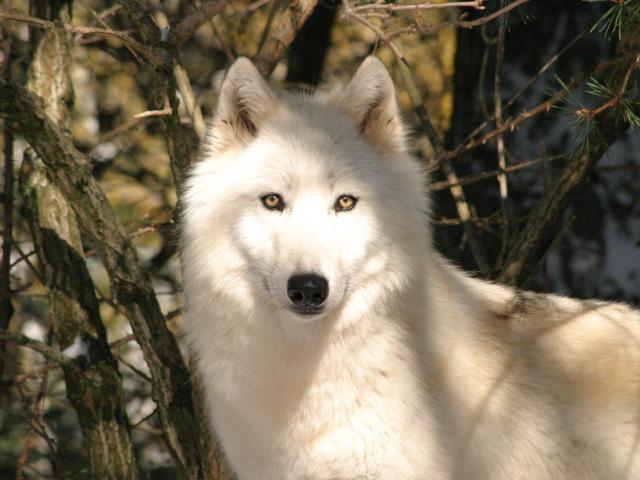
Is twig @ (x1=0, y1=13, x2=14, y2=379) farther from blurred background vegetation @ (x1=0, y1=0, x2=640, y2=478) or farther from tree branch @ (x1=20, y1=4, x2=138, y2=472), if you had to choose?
tree branch @ (x1=20, y1=4, x2=138, y2=472)

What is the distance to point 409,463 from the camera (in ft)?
9.20

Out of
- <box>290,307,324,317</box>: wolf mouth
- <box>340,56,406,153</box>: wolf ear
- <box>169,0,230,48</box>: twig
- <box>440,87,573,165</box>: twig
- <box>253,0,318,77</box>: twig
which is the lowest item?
<box>290,307,324,317</box>: wolf mouth

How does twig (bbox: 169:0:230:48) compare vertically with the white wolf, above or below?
above

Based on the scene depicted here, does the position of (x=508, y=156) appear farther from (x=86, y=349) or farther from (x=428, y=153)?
(x=86, y=349)

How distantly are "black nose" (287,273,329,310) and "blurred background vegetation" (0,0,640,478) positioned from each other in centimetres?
195

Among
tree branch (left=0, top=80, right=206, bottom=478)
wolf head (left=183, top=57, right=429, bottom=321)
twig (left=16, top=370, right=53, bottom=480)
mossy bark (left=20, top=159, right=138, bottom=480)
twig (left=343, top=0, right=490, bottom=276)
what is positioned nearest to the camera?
wolf head (left=183, top=57, right=429, bottom=321)

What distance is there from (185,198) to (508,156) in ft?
8.29

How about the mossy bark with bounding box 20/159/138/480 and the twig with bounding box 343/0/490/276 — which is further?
the twig with bounding box 343/0/490/276

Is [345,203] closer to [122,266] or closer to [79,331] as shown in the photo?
[122,266]

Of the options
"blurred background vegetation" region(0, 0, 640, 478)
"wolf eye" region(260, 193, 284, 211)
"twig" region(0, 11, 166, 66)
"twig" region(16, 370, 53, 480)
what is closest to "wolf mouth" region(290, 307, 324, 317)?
"wolf eye" region(260, 193, 284, 211)

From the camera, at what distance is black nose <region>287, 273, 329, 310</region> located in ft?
8.66

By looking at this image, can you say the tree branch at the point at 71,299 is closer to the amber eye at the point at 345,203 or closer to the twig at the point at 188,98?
the twig at the point at 188,98

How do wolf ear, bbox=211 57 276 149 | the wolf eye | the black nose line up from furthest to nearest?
wolf ear, bbox=211 57 276 149 < the wolf eye < the black nose

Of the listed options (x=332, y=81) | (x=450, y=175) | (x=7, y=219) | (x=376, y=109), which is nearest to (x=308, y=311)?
(x=376, y=109)
